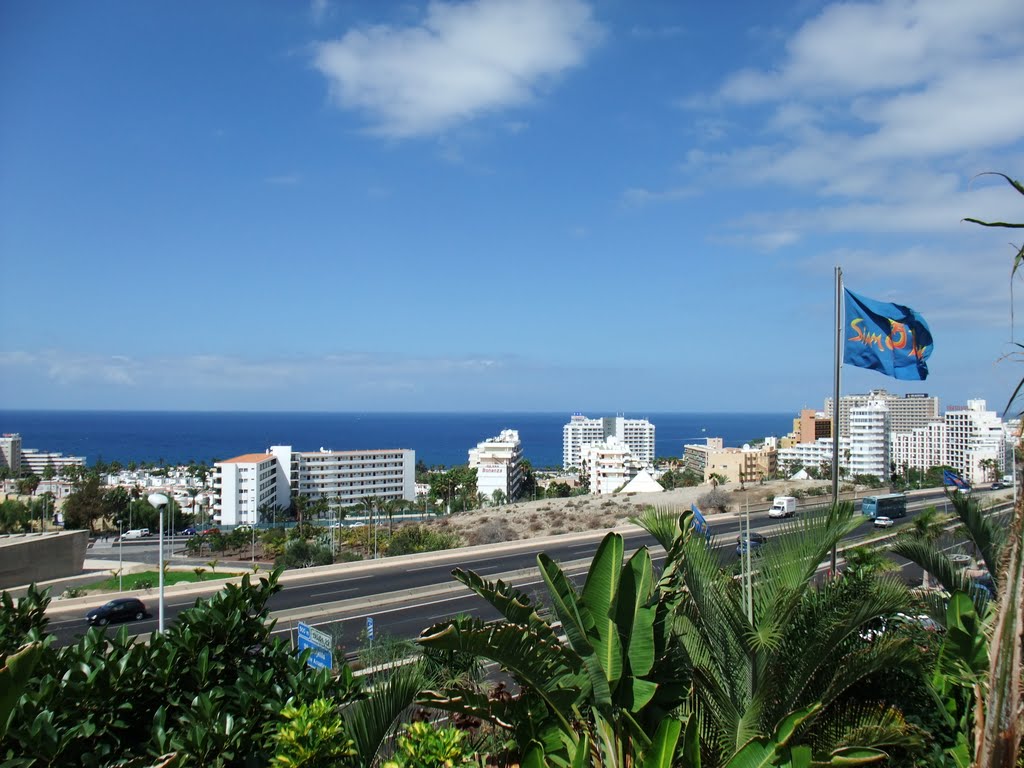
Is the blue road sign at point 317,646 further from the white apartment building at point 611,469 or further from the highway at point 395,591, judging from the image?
the white apartment building at point 611,469

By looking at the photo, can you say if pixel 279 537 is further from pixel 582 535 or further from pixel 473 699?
pixel 473 699

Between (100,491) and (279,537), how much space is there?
33641mm

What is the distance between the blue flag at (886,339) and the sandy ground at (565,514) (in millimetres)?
27107

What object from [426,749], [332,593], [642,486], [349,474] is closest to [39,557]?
[332,593]

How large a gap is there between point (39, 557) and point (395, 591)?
13548 millimetres

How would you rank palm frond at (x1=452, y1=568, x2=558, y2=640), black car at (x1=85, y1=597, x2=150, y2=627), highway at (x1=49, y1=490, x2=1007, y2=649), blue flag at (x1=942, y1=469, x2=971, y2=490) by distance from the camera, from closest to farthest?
palm frond at (x1=452, y1=568, x2=558, y2=640) → blue flag at (x1=942, y1=469, x2=971, y2=490) → highway at (x1=49, y1=490, x2=1007, y2=649) → black car at (x1=85, y1=597, x2=150, y2=627)

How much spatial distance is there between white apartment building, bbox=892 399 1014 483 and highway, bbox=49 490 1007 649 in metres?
104

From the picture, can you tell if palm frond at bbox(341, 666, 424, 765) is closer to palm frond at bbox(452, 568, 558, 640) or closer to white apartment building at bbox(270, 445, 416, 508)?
palm frond at bbox(452, 568, 558, 640)

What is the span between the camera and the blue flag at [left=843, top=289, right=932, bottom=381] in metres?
9.68

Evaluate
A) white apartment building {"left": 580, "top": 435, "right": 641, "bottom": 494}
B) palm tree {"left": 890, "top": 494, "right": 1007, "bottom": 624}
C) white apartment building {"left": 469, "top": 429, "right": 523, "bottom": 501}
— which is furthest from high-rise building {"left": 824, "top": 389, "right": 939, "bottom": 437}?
palm tree {"left": 890, "top": 494, "right": 1007, "bottom": 624}

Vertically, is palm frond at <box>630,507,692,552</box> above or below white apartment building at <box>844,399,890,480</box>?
above

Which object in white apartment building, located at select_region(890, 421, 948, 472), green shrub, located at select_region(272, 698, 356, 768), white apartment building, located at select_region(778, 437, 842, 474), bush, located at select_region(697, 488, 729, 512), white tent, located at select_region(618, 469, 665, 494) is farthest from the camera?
white apartment building, located at select_region(890, 421, 948, 472)

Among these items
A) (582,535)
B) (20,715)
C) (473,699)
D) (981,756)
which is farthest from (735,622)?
(582,535)

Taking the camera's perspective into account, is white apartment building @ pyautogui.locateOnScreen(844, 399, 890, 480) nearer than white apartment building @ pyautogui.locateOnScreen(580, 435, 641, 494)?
→ No
